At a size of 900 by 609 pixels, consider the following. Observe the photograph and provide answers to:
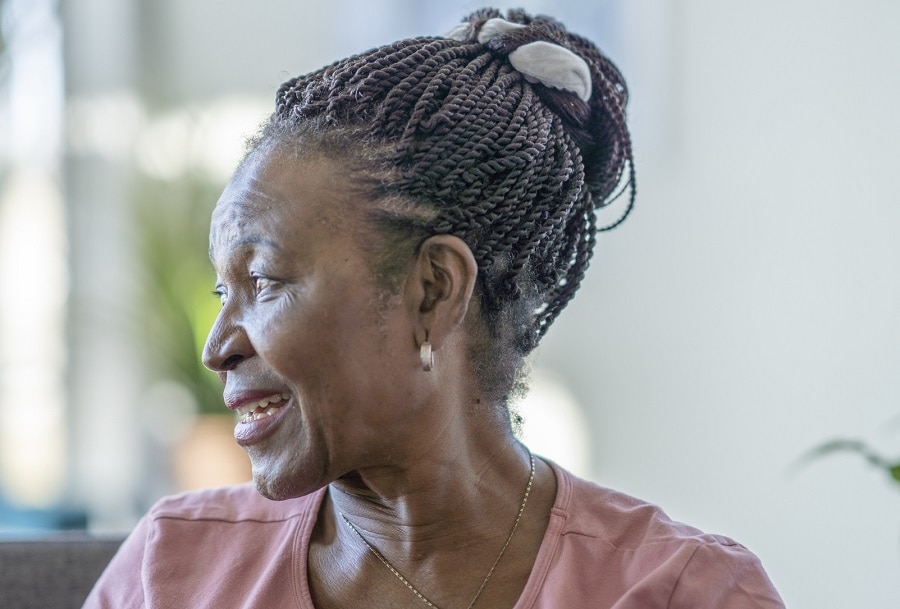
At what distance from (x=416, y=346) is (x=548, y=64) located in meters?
0.41

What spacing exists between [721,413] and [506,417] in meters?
1.88

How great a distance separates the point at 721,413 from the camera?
10.2 ft

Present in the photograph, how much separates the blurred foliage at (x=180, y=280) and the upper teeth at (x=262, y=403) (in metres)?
2.15

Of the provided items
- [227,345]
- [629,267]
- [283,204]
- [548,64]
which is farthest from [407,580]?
[629,267]

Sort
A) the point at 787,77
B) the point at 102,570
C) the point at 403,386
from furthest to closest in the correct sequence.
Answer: the point at 787,77
the point at 102,570
the point at 403,386

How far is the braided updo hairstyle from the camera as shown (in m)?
1.24

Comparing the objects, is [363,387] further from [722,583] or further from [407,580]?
[722,583]

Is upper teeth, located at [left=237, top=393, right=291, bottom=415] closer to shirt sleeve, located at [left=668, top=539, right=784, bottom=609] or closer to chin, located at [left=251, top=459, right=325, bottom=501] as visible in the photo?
chin, located at [left=251, top=459, right=325, bottom=501]

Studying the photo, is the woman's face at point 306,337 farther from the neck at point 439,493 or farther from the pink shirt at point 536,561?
the pink shirt at point 536,561

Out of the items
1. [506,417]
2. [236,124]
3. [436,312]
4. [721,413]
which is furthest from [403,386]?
[236,124]

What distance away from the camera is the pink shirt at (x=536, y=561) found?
1.22 metres

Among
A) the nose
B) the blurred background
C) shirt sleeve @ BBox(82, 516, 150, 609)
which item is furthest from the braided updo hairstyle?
the blurred background

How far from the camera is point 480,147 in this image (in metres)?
1.24

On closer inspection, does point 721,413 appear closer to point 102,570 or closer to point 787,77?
point 787,77
